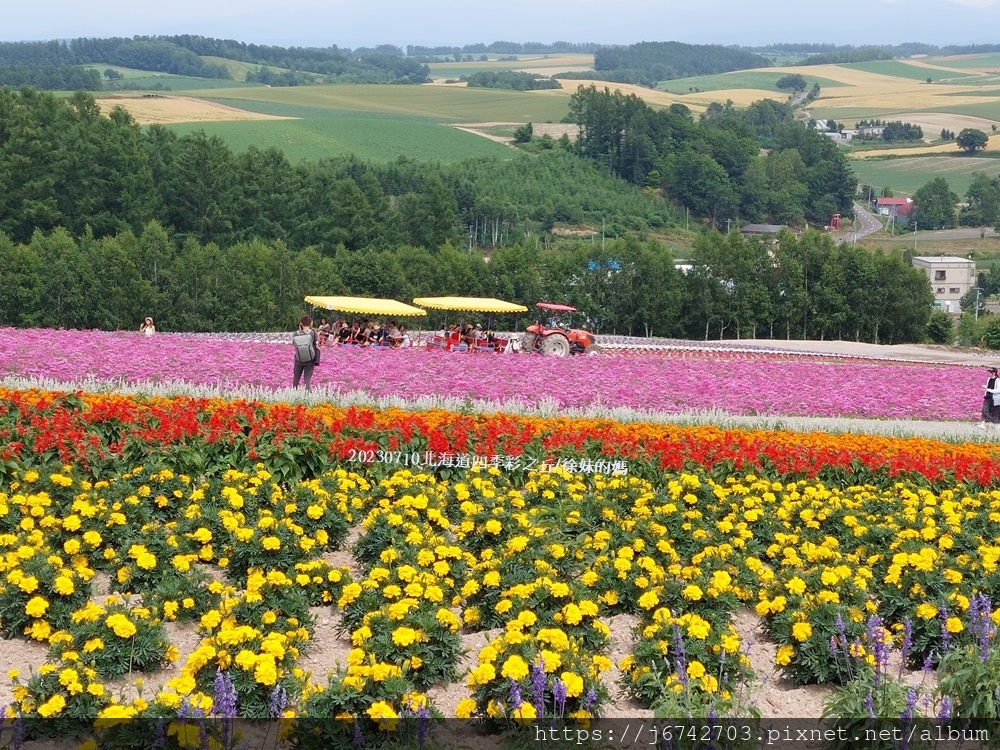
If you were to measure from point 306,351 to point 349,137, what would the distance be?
13806 centimetres

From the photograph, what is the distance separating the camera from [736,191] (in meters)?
157

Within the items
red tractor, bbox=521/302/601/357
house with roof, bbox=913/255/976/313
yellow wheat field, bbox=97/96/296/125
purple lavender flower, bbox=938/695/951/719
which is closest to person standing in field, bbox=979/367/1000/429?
red tractor, bbox=521/302/601/357

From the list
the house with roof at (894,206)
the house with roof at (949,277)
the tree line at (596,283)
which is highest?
the tree line at (596,283)

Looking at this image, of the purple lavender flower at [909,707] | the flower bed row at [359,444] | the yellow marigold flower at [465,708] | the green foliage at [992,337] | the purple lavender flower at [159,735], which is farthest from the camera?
the green foliage at [992,337]

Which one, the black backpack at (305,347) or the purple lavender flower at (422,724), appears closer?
the purple lavender flower at (422,724)

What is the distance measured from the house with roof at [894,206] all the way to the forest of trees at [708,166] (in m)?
6.54

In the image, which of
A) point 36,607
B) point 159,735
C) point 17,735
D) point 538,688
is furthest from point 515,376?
point 17,735

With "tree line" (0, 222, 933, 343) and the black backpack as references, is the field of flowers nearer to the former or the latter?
the black backpack

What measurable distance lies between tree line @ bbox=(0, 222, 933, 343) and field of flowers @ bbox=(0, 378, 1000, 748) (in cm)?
4152

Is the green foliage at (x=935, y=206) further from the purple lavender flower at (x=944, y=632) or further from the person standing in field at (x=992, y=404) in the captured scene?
the purple lavender flower at (x=944, y=632)

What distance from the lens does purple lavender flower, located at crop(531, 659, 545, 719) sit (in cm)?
830

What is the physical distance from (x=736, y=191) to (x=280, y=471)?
147 meters

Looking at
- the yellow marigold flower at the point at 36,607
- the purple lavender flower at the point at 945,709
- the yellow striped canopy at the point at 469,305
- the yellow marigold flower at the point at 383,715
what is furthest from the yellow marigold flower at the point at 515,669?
the yellow striped canopy at the point at 469,305

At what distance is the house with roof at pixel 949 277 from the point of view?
132500mm
